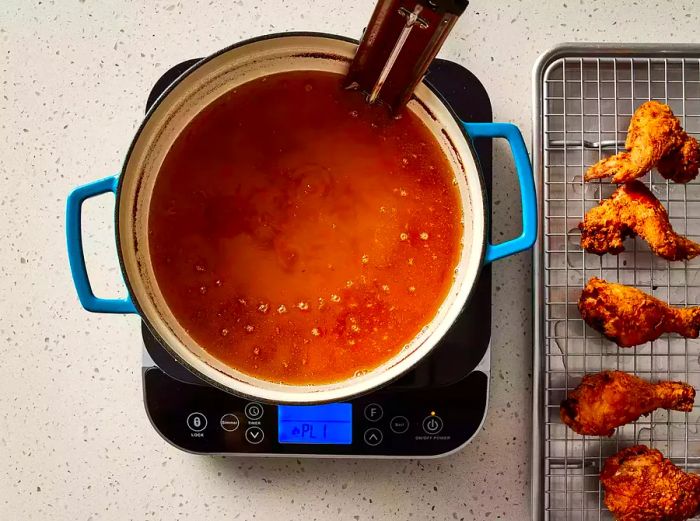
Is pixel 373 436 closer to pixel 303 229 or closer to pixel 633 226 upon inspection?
pixel 303 229

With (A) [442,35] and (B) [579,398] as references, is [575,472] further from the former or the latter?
(A) [442,35]

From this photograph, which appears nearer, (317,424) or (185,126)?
(185,126)

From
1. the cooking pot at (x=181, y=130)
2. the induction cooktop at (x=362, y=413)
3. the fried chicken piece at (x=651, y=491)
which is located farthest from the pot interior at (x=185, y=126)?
the fried chicken piece at (x=651, y=491)

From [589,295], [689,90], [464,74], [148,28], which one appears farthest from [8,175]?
[689,90]

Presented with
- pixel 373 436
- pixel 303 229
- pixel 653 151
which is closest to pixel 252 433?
pixel 373 436

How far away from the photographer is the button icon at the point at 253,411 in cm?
74

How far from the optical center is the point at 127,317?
788 millimetres

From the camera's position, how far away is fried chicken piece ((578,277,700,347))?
71 cm

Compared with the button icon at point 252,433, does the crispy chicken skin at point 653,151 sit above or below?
above

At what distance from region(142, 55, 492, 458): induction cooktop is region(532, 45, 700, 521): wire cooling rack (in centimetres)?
8

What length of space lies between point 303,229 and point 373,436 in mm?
248

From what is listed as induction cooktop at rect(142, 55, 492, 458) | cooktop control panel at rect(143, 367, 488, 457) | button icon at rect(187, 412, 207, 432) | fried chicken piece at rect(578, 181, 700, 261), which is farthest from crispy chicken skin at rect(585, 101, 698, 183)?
button icon at rect(187, 412, 207, 432)

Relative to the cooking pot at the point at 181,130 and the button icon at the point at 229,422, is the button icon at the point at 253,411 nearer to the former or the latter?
the button icon at the point at 229,422

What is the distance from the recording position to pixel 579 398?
2.40ft
